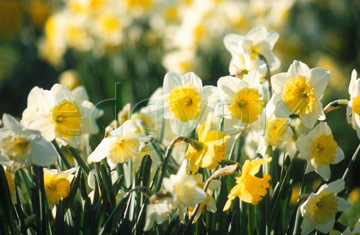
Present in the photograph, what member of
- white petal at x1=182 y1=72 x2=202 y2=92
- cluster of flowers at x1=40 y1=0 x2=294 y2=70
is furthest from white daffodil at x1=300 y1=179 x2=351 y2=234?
cluster of flowers at x1=40 y1=0 x2=294 y2=70

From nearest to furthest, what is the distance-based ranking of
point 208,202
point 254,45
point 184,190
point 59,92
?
point 184,190 → point 208,202 → point 59,92 → point 254,45

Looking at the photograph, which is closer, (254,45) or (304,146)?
(304,146)

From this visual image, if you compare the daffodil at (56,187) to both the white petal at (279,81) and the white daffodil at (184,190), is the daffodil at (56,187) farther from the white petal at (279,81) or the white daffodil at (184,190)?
the white petal at (279,81)

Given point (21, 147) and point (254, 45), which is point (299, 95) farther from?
point (21, 147)

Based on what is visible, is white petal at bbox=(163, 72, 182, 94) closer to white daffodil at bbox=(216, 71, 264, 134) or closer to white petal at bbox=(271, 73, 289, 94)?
white daffodil at bbox=(216, 71, 264, 134)

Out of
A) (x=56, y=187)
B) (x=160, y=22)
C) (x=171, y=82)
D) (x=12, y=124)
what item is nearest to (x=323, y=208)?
(x=171, y=82)

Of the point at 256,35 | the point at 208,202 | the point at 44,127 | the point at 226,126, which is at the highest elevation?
the point at 256,35
